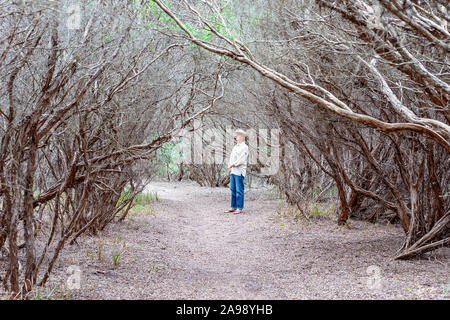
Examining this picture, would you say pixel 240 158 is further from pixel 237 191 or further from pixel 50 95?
pixel 50 95

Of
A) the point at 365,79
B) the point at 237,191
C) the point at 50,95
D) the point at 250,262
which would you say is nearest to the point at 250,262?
the point at 250,262

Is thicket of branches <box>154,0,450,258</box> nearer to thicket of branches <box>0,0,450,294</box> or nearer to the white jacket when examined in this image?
thicket of branches <box>0,0,450,294</box>

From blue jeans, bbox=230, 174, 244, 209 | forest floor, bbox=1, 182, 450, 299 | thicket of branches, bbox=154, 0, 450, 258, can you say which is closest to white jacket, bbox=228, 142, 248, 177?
blue jeans, bbox=230, 174, 244, 209

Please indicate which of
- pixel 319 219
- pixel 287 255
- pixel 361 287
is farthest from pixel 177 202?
pixel 361 287

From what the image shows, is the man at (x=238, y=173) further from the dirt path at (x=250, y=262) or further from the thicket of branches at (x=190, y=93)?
the thicket of branches at (x=190, y=93)

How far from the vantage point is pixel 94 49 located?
3590 mm

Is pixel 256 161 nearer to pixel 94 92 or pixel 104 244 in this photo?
pixel 104 244

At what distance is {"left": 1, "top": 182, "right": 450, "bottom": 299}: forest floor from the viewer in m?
3.83

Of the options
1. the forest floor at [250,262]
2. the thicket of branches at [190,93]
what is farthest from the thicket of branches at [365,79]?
the forest floor at [250,262]

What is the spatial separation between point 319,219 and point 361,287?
420cm

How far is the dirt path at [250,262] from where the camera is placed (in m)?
3.83

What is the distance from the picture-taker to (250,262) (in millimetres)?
5320

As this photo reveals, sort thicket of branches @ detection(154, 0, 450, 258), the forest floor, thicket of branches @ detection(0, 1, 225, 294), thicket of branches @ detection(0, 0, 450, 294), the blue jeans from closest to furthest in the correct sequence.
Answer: thicket of branches @ detection(0, 1, 225, 294)
thicket of branches @ detection(0, 0, 450, 294)
thicket of branches @ detection(154, 0, 450, 258)
the forest floor
the blue jeans

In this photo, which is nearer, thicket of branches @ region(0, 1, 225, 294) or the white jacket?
thicket of branches @ region(0, 1, 225, 294)
